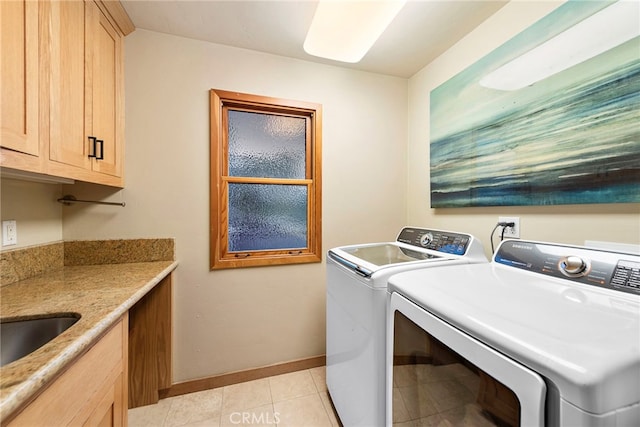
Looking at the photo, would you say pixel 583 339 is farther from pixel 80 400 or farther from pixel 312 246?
pixel 312 246

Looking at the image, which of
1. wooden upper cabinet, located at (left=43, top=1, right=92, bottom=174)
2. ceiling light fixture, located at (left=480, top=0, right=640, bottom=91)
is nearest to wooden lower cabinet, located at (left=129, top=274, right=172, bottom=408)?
wooden upper cabinet, located at (left=43, top=1, right=92, bottom=174)

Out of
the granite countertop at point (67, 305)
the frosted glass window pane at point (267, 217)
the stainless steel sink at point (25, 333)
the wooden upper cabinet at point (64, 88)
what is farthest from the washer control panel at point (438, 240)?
the wooden upper cabinet at point (64, 88)

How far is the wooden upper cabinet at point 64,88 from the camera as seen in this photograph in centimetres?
82

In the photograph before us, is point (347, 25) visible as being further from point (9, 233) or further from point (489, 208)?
point (9, 233)

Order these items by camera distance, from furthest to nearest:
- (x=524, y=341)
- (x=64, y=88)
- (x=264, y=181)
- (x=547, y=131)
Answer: (x=264, y=181), (x=547, y=131), (x=64, y=88), (x=524, y=341)

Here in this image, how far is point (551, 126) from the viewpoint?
116cm

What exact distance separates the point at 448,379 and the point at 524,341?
0.31 metres

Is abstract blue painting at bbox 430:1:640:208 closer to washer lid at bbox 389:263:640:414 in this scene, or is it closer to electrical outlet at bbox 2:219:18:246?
washer lid at bbox 389:263:640:414

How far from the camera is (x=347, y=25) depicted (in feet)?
3.75

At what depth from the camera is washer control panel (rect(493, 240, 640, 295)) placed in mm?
752

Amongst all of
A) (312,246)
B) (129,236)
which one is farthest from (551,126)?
(129,236)

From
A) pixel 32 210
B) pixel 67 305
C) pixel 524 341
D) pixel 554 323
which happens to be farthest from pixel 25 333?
pixel 554 323

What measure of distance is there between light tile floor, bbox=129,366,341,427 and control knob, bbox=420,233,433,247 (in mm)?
1209

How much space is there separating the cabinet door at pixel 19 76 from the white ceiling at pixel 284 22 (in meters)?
0.72
